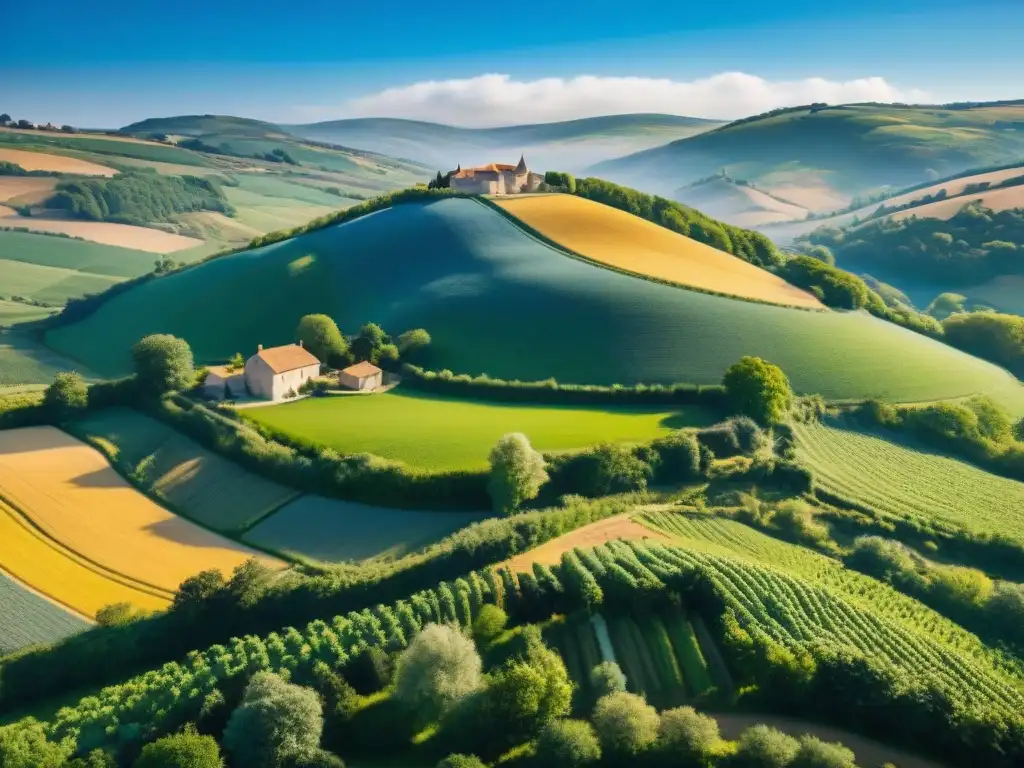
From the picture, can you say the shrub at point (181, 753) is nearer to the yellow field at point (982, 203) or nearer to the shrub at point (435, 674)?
the shrub at point (435, 674)

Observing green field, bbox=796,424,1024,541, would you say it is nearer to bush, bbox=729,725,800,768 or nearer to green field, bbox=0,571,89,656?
bush, bbox=729,725,800,768

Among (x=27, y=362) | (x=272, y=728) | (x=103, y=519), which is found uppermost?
(x=27, y=362)

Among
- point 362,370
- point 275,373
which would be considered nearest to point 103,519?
point 275,373

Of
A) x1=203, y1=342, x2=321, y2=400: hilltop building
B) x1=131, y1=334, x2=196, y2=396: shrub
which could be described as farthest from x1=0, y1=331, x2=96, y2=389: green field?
x1=203, y1=342, x2=321, y2=400: hilltop building

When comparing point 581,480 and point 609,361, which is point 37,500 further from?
point 609,361

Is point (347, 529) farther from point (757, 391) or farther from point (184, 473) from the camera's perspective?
point (757, 391)

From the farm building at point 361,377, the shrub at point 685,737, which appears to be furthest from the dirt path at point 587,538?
the farm building at point 361,377

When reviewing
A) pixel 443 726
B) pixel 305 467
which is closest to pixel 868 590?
pixel 443 726
